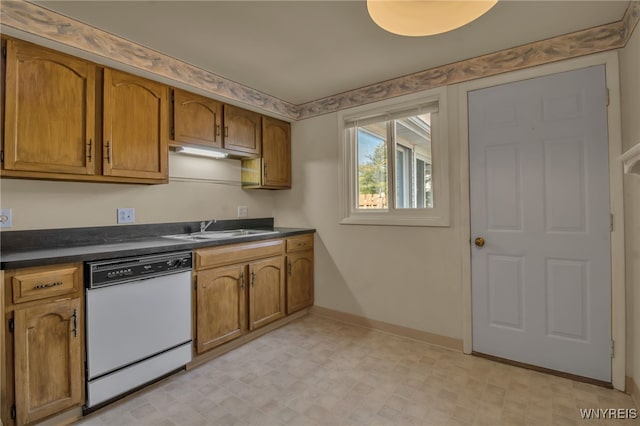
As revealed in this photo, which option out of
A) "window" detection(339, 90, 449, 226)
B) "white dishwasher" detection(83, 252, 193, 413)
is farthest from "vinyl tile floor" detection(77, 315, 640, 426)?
"window" detection(339, 90, 449, 226)

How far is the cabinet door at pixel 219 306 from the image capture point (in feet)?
7.51

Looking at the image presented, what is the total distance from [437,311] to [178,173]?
2.64 metres

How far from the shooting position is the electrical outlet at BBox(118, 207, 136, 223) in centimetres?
239

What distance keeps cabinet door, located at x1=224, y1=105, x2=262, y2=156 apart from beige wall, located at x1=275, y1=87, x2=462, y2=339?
552 mm

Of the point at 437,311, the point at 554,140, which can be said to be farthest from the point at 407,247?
the point at 554,140

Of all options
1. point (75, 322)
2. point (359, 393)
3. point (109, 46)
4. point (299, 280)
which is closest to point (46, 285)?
point (75, 322)

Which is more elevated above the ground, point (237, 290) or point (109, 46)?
point (109, 46)

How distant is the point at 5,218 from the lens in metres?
1.89

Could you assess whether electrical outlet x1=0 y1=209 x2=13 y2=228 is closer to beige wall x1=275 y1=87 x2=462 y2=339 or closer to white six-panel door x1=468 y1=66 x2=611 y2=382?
beige wall x1=275 y1=87 x2=462 y2=339

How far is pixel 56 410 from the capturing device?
63.8 inches

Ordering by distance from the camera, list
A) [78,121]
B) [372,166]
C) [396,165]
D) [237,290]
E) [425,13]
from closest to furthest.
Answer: [425,13] < [78,121] < [237,290] < [396,165] < [372,166]

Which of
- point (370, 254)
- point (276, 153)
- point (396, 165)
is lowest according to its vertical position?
point (370, 254)

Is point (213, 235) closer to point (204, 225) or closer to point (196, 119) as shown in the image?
point (204, 225)

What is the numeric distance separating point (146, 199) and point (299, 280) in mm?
1649
